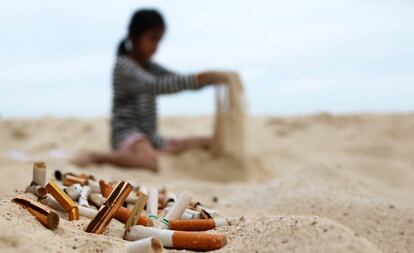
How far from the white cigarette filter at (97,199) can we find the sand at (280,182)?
16 cm

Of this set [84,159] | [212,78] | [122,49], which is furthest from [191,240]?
[122,49]

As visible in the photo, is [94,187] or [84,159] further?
[84,159]

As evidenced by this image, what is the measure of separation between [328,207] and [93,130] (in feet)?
16.4

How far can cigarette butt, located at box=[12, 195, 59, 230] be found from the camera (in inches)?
50.2

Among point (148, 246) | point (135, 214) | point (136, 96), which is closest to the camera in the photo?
point (148, 246)

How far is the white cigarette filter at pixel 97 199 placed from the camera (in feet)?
5.46

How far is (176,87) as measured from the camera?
3.86m

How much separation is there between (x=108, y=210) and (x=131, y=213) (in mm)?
54

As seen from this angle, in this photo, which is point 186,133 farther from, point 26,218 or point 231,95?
point 26,218

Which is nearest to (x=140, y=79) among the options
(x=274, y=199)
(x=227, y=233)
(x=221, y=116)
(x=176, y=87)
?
(x=176, y=87)

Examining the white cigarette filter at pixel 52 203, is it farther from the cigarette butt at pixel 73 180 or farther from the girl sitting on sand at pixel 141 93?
the girl sitting on sand at pixel 141 93

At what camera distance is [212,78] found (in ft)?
12.3

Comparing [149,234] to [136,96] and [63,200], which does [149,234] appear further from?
[136,96]

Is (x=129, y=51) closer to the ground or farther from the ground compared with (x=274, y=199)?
farther from the ground
